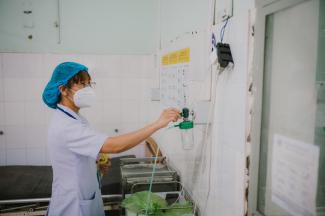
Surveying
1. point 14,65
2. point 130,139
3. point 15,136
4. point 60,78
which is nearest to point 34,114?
point 15,136

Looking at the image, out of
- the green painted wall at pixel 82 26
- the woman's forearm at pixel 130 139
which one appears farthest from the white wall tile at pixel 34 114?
the woman's forearm at pixel 130 139

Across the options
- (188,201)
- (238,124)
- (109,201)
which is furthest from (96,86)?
(238,124)

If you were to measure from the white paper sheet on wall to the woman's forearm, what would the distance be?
0.57 m

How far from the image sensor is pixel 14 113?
3039 mm

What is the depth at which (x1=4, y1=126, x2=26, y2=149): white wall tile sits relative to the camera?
10.0ft

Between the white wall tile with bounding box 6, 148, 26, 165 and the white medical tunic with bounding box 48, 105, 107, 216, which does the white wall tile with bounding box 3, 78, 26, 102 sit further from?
the white medical tunic with bounding box 48, 105, 107, 216

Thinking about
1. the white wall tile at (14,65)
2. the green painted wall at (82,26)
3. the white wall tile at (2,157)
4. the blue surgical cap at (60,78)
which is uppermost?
the green painted wall at (82,26)

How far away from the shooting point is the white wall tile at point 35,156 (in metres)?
3.11

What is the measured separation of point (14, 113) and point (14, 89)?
239 millimetres

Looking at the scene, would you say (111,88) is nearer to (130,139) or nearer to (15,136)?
(15,136)

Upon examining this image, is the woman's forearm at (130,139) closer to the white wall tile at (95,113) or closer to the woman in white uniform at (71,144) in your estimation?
the woman in white uniform at (71,144)

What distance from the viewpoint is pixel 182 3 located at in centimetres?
213

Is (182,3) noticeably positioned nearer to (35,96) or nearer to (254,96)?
(254,96)

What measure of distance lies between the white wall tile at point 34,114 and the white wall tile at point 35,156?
265 millimetres
